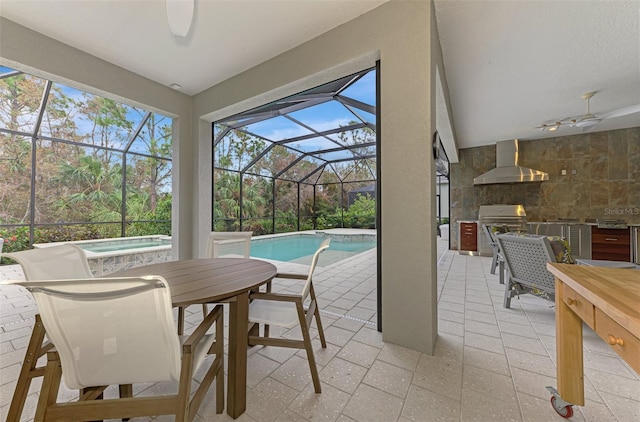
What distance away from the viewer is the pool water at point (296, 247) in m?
6.77

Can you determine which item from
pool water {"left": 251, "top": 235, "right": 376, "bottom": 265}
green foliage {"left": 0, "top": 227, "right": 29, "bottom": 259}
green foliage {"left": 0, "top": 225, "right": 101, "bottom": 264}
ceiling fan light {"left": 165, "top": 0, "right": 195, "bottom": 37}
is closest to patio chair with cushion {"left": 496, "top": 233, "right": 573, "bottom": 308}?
ceiling fan light {"left": 165, "top": 0, "right": 195, "bottom": 37}

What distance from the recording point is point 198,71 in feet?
9.38

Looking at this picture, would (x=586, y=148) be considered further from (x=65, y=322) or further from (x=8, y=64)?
(x=8, y=64)

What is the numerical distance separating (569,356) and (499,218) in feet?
17.1

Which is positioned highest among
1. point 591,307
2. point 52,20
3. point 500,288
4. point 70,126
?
point 70,126

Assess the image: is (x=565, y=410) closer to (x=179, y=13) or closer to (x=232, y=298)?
(x=232, y=298)

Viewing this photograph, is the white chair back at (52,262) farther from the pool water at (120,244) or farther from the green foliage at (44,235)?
the green foliage at (44,235)

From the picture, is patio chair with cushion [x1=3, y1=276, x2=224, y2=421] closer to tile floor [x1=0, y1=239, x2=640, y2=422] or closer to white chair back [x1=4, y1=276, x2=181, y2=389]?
white chair back [x1=4, y1=276, x2=181, y2=389]

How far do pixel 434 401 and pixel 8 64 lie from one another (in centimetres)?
425

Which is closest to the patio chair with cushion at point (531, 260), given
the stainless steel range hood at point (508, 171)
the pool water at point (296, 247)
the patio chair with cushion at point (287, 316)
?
the patio chair with cushion at point (287, 316)

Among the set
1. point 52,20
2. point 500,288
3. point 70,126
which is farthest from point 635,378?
point 70,126

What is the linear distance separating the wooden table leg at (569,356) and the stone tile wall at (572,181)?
17.9ft

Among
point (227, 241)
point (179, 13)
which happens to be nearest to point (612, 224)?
point (227, 241)

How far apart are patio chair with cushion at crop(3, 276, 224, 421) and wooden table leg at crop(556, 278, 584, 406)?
5.64 ft
